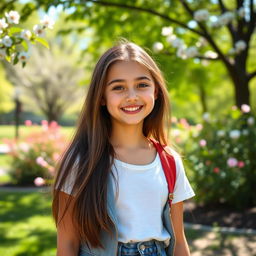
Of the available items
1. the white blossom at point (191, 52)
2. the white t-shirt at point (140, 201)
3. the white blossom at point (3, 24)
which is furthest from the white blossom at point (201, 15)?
the white t-shirt at point (140, 201)

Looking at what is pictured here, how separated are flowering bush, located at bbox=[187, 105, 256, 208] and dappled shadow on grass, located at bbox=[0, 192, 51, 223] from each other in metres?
2.30

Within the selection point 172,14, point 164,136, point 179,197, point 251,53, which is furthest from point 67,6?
point 251,53

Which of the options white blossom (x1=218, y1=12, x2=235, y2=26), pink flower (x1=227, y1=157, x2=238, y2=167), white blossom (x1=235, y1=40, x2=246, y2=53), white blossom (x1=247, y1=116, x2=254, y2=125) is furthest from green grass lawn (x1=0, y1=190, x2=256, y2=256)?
white blossom (x1=218, y1=12, x2=235, y2=26)

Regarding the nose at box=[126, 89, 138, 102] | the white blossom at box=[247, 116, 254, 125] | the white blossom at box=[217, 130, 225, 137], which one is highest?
the white blossom at box=[247, 116, 254, 125]

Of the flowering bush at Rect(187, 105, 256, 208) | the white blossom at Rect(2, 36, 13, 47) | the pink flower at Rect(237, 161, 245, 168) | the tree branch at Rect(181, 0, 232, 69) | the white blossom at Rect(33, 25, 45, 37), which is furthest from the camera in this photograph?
the tree branch at Rect(181, 0, 232, 69)

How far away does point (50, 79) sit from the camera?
22.3m

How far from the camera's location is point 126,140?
208 centimetres

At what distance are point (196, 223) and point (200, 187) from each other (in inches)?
25.9

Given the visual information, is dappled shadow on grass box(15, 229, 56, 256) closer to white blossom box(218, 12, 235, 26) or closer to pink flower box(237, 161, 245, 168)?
pink flower box(237, 161, 245, 168)

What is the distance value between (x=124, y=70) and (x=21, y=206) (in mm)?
5540

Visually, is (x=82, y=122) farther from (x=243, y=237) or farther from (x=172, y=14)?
(x=172, y=14)

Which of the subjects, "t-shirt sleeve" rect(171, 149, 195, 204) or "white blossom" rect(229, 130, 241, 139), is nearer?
"t-shirt sleeve" rect(171, 149, 195, 204)

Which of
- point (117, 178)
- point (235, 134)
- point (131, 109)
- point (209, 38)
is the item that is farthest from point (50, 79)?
point (117, 178)

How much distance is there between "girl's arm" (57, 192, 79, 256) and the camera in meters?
1.85
